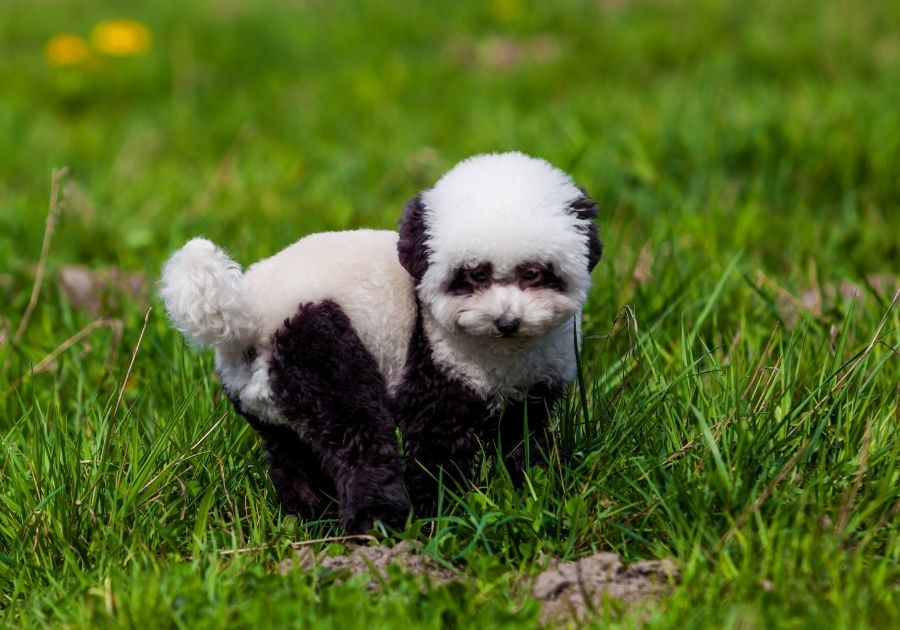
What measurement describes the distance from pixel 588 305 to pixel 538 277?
5.00ft

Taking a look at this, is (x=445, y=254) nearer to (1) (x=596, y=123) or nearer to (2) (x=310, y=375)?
(2) (x=310, y=375)

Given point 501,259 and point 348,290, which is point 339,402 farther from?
point 501,259

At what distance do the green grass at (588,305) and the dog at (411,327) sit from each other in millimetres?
198

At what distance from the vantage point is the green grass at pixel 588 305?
2.79 metres

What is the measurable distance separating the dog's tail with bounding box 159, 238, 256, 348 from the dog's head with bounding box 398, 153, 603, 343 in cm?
40

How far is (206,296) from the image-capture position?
2.70 m

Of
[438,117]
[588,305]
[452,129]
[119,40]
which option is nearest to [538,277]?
[588,305]

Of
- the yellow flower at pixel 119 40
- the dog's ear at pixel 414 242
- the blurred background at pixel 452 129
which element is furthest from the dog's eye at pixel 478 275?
the yellow flower at pixel 119 40

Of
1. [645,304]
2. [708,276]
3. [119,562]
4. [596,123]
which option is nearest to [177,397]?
[119,562]

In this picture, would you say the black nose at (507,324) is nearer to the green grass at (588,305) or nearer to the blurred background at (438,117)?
the green grass at (588,305)

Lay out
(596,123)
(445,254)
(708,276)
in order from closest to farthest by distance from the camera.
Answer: (445,254) → (708,276) → (596,123)

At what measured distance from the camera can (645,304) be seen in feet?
14.1

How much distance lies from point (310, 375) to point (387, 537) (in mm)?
432

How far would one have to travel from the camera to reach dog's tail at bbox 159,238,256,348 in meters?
2.71
